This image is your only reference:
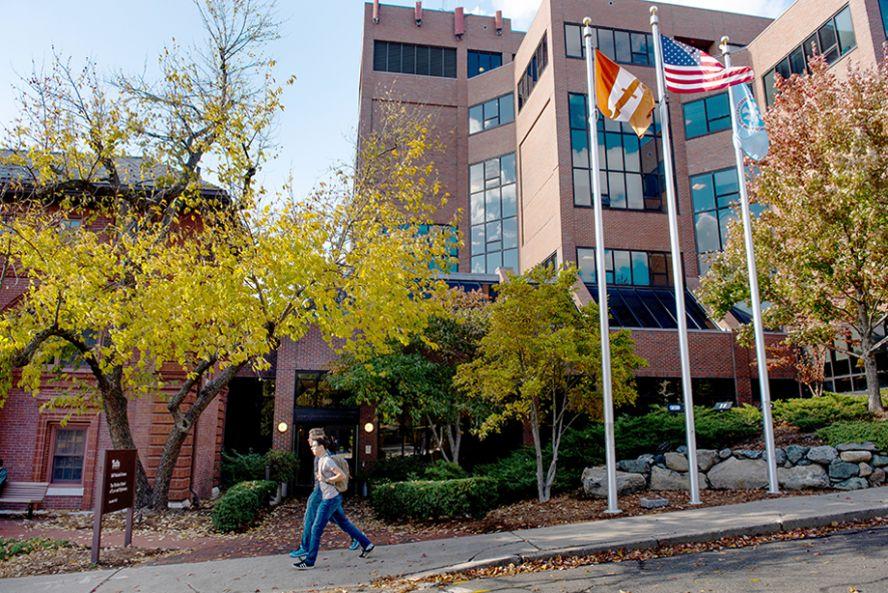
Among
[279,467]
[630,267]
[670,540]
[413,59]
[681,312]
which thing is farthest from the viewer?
[413,59]

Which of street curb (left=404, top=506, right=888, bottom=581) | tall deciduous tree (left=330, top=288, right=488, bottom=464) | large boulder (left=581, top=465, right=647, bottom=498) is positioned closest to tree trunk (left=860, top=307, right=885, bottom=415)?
large boulder (left=581, top=465, right=647, bottom=498)

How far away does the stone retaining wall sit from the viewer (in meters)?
11.8

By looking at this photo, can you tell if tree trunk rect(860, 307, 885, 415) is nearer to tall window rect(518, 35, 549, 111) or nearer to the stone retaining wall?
the stone retaining wall

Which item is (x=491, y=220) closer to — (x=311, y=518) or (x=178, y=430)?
(x=178, y=430)

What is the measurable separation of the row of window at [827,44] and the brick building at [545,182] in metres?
0.07

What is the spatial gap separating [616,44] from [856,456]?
20.8m

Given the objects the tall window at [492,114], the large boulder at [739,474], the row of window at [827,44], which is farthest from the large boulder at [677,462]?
the tall window at [492,114]

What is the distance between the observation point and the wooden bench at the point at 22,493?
16.0 m

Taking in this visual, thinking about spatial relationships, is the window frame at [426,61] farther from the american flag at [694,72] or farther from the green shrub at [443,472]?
the green shrub at [443,472]

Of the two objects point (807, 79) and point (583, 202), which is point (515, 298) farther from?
point (583, 202)

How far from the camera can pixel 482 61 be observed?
126 ft

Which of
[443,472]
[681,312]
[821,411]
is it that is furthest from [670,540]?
[821,411]

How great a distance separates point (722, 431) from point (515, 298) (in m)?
6.18

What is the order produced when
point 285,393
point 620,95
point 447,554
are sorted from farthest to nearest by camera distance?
point 285,393 < point 620,95 < point 447,554
